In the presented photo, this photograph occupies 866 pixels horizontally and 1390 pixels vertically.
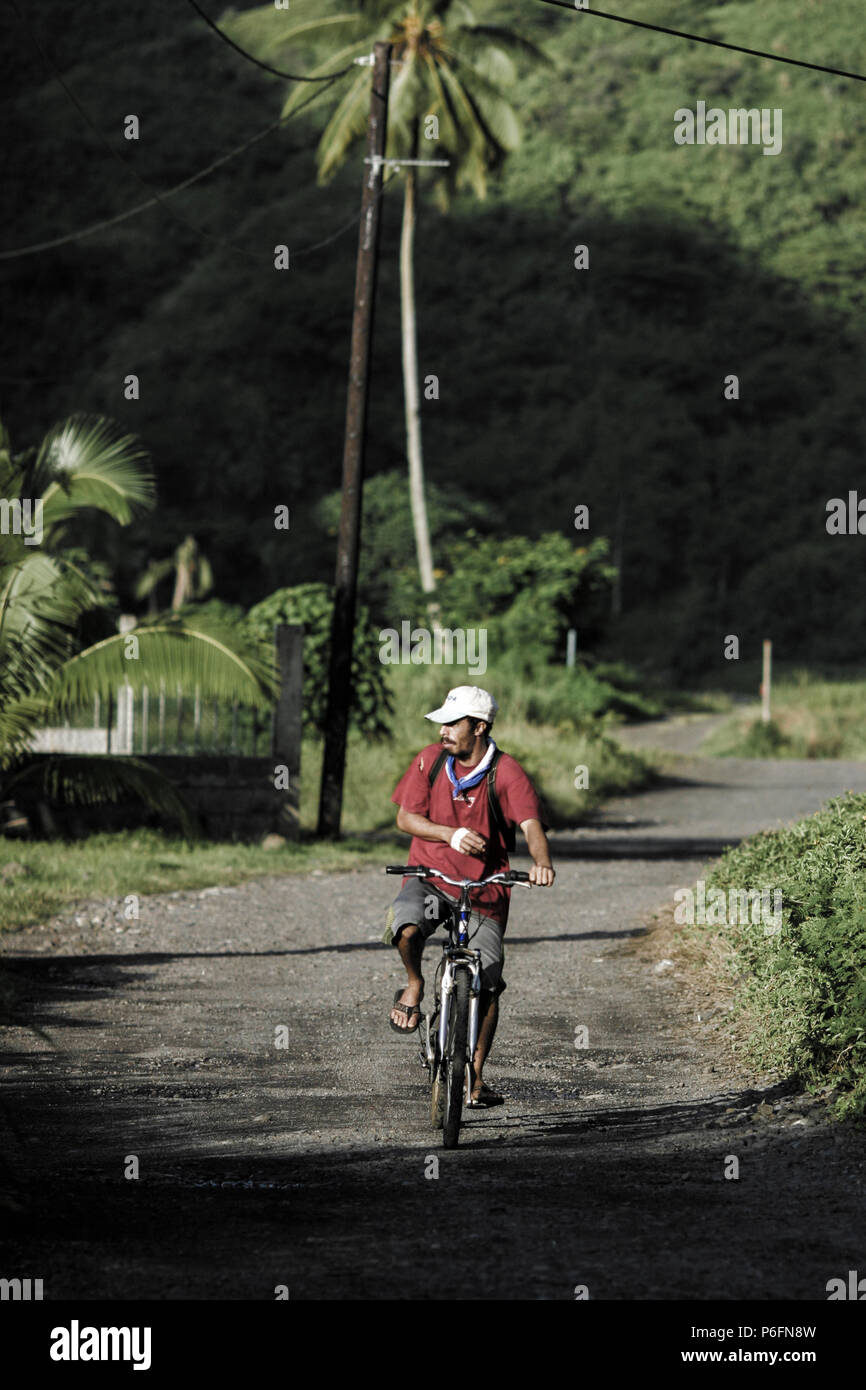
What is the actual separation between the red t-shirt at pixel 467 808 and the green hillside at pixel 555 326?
55.5 metres

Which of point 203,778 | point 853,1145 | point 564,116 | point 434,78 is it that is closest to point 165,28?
point 564,116

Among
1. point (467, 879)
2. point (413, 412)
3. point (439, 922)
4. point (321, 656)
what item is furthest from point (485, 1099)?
point (413, 412)

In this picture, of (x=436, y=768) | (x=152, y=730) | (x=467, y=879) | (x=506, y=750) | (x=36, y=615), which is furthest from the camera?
(x=506, y=750)

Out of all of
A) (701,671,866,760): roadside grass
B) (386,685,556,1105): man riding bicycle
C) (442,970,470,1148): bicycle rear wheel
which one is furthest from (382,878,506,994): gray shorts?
(701,671,866,760): roadside grass

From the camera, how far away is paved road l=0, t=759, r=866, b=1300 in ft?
18.2

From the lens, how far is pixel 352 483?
64.4 feet

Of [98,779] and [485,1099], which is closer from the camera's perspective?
[485,1099]

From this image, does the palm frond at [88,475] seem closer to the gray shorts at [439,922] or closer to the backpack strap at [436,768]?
the backpack strap at [436,768]

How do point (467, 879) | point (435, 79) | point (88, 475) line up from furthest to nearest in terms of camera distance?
1. point (435, 79)
2. point (88, 475)
3. point (467, 879)

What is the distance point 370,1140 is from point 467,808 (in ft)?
4.67

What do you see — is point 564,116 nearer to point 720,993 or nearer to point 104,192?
point 104,192

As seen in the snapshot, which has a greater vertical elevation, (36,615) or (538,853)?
(36,615)

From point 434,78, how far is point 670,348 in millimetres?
64309

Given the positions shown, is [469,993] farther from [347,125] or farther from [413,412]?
[413,412]
